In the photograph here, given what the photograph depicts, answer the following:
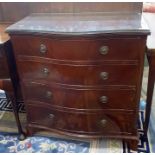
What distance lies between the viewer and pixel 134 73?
127cm

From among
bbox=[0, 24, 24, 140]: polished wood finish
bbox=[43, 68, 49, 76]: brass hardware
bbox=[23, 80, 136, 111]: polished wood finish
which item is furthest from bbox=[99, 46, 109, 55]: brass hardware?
bbox=[0, 24, 24, 140]: polished wood finish

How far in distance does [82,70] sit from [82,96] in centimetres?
20

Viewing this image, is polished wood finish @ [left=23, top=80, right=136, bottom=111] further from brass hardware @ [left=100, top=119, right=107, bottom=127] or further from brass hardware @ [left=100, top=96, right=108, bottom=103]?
brass hardware @ [left=100, top=119, right=107, bottom=127]

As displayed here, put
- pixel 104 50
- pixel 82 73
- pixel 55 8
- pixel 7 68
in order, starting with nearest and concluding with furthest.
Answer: pixel 104 50, pixel 82 73, pixel 7 68, pixel 55 8

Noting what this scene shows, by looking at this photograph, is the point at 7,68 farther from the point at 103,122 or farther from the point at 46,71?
the point at 103,122

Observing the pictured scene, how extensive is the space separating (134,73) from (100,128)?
1.63 ft

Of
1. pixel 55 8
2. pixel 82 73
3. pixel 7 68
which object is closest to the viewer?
pixel 82 73

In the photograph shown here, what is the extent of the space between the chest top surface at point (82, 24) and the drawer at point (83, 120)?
1.91 ft

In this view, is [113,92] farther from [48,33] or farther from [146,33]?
[48,33]

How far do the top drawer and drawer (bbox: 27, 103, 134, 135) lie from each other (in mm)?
426

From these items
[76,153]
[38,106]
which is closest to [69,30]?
[38,106]

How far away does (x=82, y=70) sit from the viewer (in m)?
1.31

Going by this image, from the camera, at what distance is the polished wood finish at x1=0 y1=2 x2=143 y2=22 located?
159 cm

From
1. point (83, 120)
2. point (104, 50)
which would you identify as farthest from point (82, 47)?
point (83, 120)
